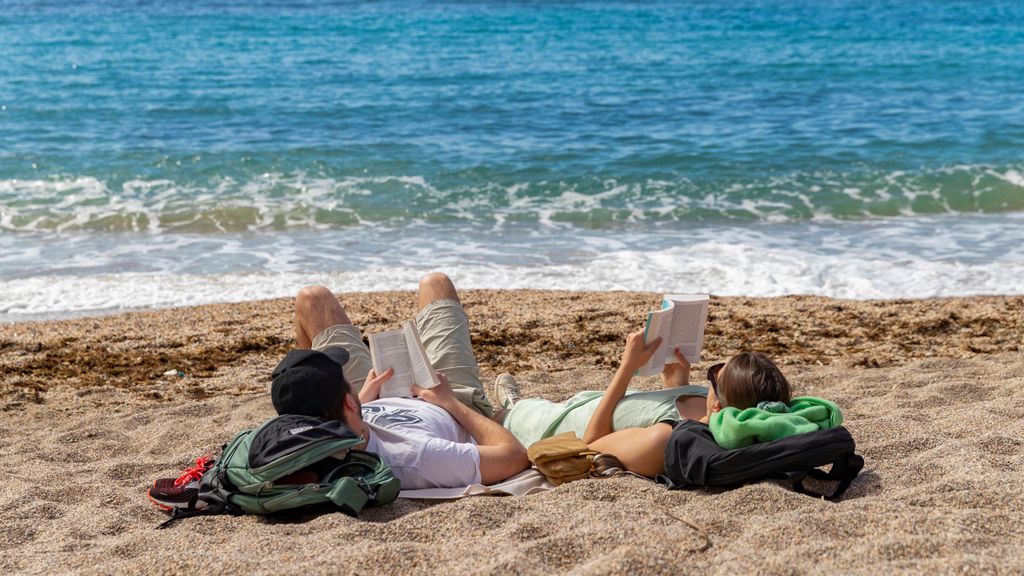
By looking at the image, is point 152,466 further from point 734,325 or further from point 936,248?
point 936,248

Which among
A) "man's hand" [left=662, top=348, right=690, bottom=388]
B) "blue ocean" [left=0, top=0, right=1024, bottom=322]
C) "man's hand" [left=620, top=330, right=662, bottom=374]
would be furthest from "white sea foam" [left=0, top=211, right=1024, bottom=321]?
"man's hand" [left=620, top=330, right=662, bottom=374]

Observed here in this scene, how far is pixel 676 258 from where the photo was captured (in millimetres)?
10008

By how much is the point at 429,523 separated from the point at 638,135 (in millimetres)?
13819

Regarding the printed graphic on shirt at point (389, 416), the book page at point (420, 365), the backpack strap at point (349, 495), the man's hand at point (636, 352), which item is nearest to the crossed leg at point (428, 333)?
the book page at point (420, 365)

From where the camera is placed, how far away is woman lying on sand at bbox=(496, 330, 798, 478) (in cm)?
376

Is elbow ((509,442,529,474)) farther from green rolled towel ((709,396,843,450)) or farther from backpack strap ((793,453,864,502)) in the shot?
backpack strap ((793,453,864,502))

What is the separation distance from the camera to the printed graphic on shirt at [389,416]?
158 inches

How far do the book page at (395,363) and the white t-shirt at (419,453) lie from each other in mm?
241

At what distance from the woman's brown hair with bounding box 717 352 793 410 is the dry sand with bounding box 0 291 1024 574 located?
1.20 ft

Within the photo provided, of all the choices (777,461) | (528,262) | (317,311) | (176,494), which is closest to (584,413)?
(777,461)

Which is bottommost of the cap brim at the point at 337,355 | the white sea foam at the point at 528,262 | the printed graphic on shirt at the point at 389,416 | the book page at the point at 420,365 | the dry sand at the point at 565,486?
the white sea foam at the point at 528,262

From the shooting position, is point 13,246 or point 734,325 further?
point 13,246

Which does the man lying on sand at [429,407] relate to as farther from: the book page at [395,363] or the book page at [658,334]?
the book page at [658,334]

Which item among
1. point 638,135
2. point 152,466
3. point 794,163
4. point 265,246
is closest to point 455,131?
point 638,135
